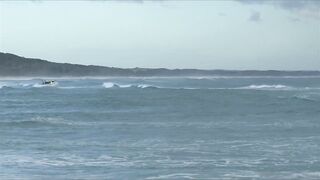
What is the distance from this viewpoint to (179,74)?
17350 cm

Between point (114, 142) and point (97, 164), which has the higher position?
point (114, 142)

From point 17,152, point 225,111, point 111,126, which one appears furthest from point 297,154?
point 225,111

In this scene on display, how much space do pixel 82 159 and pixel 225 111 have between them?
60.8 feet

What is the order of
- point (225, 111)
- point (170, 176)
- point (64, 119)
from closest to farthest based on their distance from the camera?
point (170, 176)
point (64, 119)
point (225, 111)

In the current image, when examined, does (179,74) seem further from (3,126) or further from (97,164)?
(97,164)

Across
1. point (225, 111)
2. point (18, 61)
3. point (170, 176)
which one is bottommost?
point (170, 176)

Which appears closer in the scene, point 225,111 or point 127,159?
point 127,159

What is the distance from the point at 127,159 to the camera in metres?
15.7

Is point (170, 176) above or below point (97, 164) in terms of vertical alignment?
below

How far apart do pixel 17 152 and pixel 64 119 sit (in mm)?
12235

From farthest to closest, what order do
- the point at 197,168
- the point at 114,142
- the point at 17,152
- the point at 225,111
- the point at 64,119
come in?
the point at 225,111 → the point at 64,119 → the point at 114,142 → the point at 17,152 → the point at 197,168

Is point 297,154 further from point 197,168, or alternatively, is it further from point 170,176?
point 170,176

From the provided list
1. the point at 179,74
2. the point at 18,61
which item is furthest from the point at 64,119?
the point at 179,74

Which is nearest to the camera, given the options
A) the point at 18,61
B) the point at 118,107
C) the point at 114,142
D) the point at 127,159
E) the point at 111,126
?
the point at 127,159
